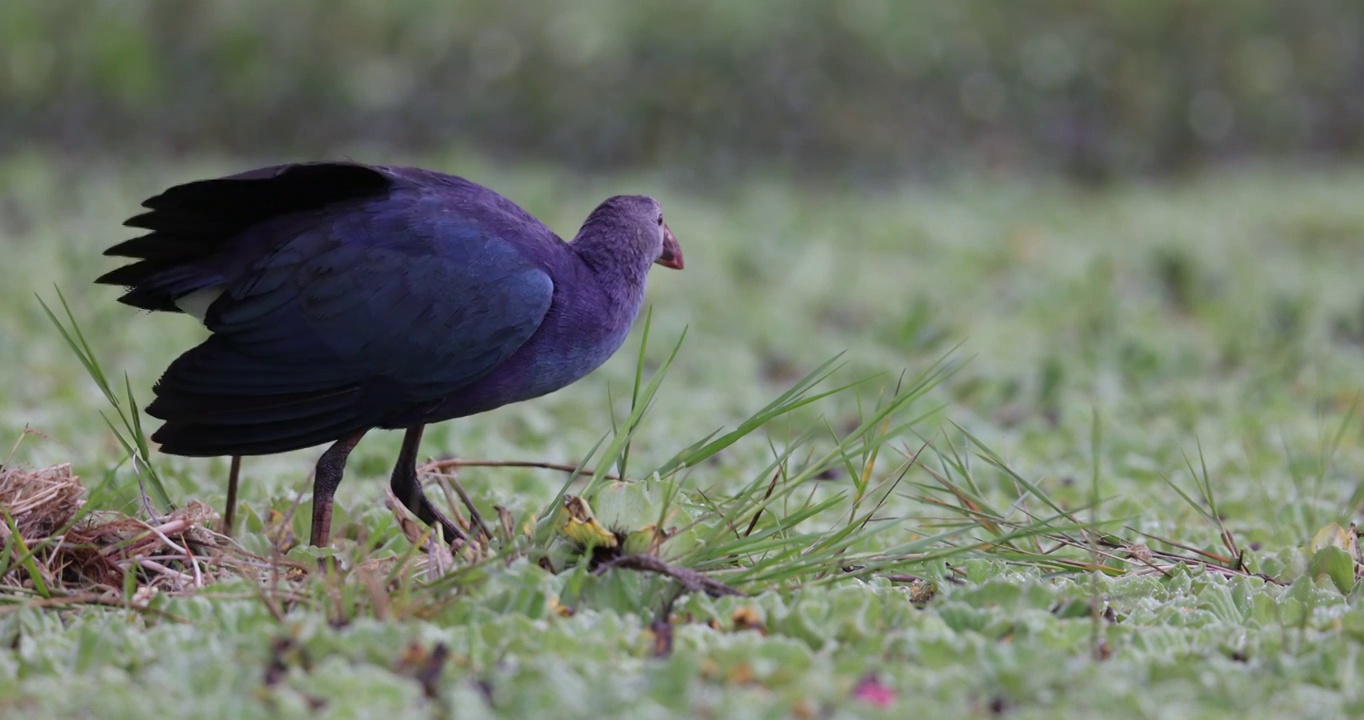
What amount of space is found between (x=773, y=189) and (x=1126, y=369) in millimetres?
3676

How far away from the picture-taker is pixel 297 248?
8.62 ft

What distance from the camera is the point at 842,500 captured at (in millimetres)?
2775

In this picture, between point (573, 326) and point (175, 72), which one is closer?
point (573, 326)

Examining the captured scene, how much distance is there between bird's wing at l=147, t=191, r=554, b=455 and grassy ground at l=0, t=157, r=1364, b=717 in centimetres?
22

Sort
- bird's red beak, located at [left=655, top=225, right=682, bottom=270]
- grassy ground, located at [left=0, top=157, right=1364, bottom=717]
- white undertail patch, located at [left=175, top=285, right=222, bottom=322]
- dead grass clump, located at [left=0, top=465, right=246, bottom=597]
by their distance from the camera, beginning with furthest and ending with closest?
bird's red beak, located at [left=655, top=225, right=682, bottom=270] → white undertail patch, located at [left=175, top=285, right=222, bottom=322] → dead grass clump, located at [left=0, top=465, right=246, bottom=597] → grassy ground, located at [left=0, top=157, right=1364, bottom=717]

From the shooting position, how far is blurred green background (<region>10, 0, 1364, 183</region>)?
816 cm

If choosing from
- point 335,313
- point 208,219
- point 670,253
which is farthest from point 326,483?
point 670,253

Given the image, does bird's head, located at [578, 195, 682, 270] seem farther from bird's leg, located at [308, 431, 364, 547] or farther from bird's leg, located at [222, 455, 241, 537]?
bird's leg, located at [222, 455, 241, 537]

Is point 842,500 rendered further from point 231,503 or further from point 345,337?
point 231,503

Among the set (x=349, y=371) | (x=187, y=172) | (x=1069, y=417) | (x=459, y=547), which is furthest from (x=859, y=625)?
(x=187, y=172)

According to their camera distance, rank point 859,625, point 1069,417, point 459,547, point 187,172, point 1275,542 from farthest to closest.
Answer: point 187,172, point 1069,417, point 1275,542, point 459,547, point 859,625

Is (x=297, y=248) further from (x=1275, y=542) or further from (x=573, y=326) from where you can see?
(x=1275, y=542)

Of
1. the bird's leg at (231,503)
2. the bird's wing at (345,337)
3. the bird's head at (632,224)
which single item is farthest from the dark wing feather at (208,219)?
the bird's head at (632,224)

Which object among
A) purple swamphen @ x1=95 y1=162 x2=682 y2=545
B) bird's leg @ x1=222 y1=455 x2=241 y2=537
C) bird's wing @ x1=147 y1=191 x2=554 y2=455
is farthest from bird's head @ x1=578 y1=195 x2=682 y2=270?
bird's leg @ x1=222 y1=455 x2=241 y2=537
